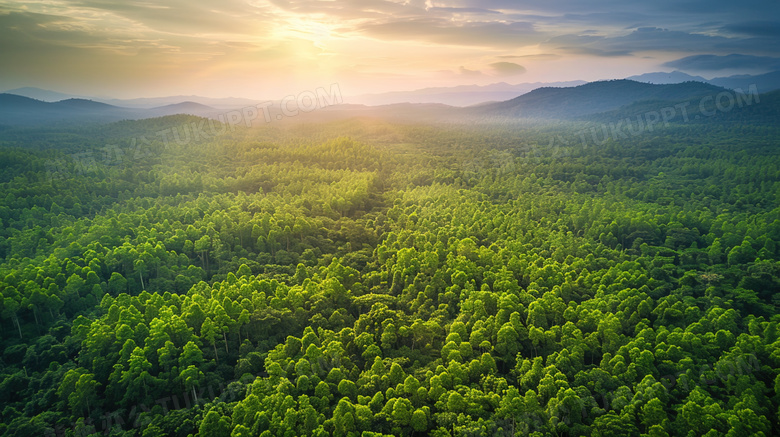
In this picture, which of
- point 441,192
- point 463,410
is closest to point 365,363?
point 463,410

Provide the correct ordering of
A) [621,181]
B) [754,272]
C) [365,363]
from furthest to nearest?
[621,181]
[754,272]
[365,363]

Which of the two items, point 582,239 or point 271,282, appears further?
point 582,239

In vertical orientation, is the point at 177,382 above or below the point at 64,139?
below

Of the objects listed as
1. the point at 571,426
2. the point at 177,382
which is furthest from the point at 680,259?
the point at 177,382

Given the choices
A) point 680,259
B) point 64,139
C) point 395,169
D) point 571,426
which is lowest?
point 571,426

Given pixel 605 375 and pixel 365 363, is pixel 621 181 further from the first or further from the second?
pixel 365 363

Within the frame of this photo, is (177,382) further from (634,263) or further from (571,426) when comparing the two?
(634,263)

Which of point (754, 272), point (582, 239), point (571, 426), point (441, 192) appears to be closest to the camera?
point (571, 426)
